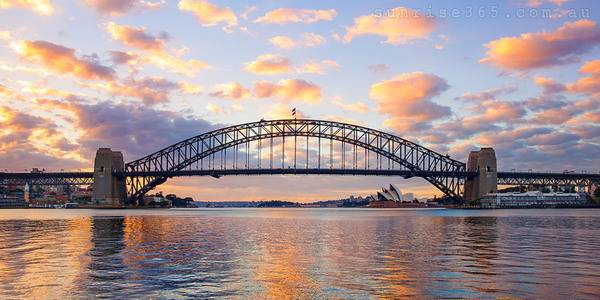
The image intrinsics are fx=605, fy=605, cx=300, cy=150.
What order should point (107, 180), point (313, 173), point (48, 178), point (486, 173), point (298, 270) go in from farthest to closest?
point (48, 178) < point (486, 173) < point (107, 180) < point (313, 173) < point (298, 270)

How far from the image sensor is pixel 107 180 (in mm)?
152250

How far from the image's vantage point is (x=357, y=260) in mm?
24797

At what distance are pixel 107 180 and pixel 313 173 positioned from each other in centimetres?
5335

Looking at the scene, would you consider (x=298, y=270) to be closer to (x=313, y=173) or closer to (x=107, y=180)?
(x=313, y=173)

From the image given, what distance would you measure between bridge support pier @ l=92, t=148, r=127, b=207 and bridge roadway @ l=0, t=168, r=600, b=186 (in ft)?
8.00

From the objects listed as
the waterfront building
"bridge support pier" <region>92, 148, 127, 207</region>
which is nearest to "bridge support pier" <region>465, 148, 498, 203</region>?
the waterfront building

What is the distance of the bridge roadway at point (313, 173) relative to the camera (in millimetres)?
138125

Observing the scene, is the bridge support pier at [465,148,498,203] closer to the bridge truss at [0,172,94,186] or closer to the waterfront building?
the waterfront building

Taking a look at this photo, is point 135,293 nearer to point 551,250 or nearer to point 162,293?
point 162,293

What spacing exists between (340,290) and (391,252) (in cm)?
1171

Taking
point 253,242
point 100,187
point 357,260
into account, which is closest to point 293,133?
point 100,187

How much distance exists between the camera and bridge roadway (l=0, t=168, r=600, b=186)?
138m

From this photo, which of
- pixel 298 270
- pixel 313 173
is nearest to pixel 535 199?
pixel 313 173

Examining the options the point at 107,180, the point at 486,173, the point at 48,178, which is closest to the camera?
the point at 107,180
